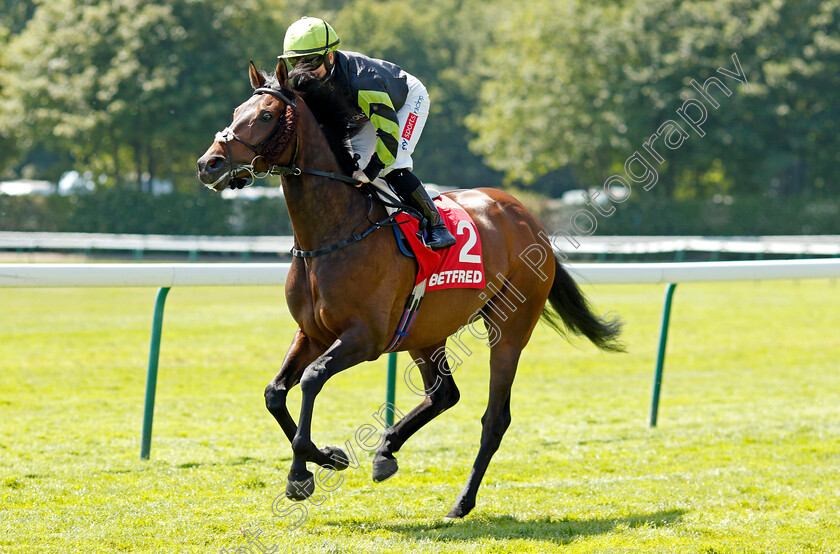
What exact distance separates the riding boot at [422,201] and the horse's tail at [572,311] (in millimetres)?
1168

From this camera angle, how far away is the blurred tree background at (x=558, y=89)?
2548 cm

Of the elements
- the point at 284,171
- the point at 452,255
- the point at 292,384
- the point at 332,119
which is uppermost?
the point at 332,119

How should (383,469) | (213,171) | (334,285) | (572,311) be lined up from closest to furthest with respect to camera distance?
(213,171), (334,285), (383,469), (572,311)

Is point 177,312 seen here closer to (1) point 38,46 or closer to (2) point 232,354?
(2) point 232,354

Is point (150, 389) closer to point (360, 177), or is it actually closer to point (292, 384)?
point (292, 384)

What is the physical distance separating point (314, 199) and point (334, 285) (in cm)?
39

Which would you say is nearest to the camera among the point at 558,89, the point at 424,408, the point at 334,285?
the point at 334,285

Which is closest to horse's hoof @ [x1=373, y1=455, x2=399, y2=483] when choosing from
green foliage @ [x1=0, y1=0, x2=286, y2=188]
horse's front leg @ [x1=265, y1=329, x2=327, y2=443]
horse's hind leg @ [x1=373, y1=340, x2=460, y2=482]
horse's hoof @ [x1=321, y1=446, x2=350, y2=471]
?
horse's hind leg @ [x1=373, y1=340, x2=460, y2=482]

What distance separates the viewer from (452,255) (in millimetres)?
4371

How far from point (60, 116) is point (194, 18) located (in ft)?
Answer: 16.0

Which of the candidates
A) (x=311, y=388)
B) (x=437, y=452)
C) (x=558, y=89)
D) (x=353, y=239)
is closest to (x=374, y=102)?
(x=353, y=239)

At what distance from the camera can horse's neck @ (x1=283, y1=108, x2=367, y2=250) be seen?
3.91m

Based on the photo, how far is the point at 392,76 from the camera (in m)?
4.10

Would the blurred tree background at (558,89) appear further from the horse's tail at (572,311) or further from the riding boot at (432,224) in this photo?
the riding boot at (432,224)
